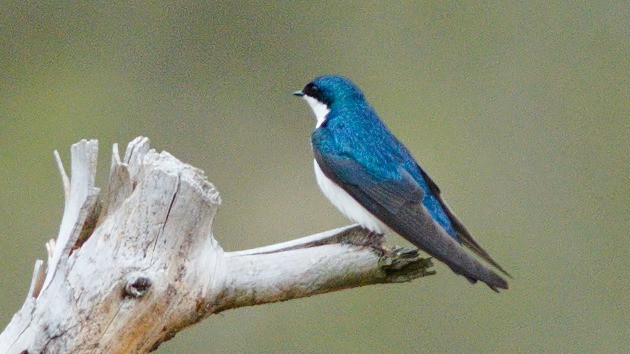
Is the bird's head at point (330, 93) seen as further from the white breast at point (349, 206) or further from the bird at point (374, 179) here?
the white breast at point (349, 206)

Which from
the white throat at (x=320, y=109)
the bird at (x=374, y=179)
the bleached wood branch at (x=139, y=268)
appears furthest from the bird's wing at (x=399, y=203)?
the bleached wood branch at (x=139, y=268)

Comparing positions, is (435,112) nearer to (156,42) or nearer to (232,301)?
(156,42)

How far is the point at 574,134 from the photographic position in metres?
4.38

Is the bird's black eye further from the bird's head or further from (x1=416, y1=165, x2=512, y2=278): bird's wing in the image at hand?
(x1=416, y1=165, x2=512, y2=278): bird's wing

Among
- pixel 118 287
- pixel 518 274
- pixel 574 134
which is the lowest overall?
pixel 518 274

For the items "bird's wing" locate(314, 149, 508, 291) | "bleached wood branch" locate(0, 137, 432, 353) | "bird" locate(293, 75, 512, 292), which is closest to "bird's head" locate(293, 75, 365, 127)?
"bird" locate(293, 75, 512, 292)

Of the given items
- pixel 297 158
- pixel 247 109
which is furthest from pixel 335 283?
pixel 247 109

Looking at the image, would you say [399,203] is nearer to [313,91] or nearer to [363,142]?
[363,142]

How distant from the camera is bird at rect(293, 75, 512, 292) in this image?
2197 millimetres

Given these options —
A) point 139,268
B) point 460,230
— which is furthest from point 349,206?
point 139,268

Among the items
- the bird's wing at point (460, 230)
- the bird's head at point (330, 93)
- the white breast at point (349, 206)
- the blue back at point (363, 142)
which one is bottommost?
the bird's wing at point (460, 230)

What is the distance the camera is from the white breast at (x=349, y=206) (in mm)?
2215

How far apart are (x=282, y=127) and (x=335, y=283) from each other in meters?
2.19

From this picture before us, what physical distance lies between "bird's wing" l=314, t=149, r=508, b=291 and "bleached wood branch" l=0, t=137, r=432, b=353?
0.68 feet
